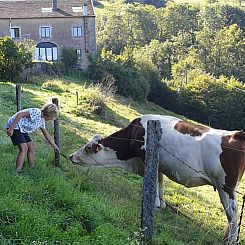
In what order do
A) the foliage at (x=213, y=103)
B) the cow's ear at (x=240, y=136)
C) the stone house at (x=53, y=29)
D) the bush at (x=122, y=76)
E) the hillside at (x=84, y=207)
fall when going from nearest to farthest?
the hillside at (x=84, y=207) < the cow's ear at (x=240, y=136) < the bush at (x=122, y=76) < the foliage at (x=213, y=103) < the stone house at (x=53, y=29)

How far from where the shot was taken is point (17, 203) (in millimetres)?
5617

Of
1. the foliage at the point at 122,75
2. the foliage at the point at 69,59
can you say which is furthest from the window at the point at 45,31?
the foliage at the point at 122,75

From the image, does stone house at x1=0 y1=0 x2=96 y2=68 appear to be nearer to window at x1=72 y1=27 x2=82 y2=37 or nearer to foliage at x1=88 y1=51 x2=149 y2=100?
window at x1=72 y1=27 x2=82 y2=37

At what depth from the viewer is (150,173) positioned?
6.00 m

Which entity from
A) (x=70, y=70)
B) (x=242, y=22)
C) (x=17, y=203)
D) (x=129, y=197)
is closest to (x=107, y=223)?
(x=17, y=203)

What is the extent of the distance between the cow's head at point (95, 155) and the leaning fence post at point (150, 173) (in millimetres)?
3269

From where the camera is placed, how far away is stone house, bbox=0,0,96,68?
5122 cm

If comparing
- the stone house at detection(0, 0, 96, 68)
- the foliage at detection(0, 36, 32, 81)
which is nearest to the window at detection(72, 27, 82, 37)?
the stone house at detection(0, 0, 96, 68)

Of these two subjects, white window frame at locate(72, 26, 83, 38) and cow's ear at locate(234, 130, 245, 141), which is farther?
white window frame at locate(72, 26, 83, 38)

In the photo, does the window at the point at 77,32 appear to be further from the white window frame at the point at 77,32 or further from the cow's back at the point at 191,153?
the cow's back at the point at 191,153

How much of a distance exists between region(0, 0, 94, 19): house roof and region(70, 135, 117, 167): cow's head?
43.3m

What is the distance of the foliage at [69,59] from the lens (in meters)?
44.3

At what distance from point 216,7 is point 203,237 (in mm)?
87945

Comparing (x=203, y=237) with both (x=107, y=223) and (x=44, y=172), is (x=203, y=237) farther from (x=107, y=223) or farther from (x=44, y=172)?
(x=44, y=172)
